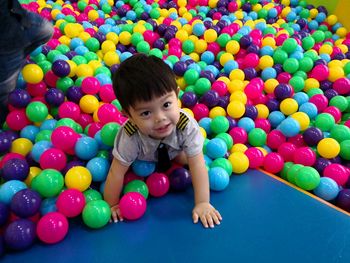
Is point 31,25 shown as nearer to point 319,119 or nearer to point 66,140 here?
point 66,140

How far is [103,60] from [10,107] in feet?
2.20

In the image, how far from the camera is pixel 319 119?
1.53m

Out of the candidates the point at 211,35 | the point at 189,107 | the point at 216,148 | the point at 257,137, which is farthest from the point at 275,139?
the point at 211,35

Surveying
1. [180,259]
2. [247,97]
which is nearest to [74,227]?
[180,259]

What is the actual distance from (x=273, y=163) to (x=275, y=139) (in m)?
0.16

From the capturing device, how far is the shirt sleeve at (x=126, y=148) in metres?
1.12

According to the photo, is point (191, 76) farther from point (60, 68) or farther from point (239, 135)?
point (60, 68)

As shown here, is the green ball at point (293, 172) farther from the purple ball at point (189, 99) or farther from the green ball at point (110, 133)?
the green ball at point (110, 133)

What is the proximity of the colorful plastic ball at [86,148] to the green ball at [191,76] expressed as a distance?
26.3 inches

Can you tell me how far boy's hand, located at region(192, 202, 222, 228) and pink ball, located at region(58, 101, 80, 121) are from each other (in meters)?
0.65

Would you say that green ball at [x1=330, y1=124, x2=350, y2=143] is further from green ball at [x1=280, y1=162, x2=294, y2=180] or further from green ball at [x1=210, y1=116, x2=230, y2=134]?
green ball at [x1=210, y1=116, x2=230, y2=134]

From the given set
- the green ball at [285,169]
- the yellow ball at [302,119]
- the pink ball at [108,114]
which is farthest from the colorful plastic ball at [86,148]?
the yellow ball at [302,119]

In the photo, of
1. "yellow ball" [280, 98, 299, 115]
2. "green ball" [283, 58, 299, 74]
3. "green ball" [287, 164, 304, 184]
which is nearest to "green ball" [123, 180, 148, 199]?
"green ball" [287, 164, 304, 184]

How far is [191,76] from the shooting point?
177 cm
